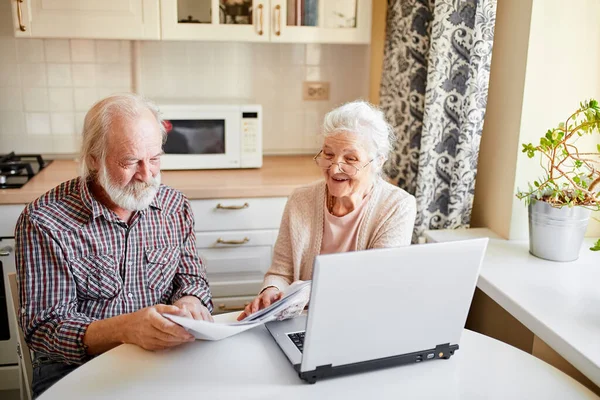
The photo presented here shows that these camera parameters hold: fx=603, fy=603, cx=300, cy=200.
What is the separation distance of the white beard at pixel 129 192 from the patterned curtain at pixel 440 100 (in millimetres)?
1107

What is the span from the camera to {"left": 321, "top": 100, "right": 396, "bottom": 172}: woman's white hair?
1.79 m

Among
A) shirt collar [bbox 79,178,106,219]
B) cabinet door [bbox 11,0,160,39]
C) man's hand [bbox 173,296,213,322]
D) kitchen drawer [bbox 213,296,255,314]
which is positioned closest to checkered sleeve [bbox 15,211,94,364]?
shirt collar [bbox 79,178,106,219]

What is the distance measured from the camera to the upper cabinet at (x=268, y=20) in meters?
2.59

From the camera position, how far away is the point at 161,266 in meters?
1.72

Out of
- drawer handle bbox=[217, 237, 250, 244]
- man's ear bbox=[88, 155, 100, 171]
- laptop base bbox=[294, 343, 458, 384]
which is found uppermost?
man's ear bbox=[88, 155, 100, 171]

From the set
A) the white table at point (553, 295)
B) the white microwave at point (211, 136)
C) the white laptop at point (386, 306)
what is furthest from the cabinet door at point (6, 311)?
the white table at point (553, 295)

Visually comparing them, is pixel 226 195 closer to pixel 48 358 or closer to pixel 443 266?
pixel 48 358

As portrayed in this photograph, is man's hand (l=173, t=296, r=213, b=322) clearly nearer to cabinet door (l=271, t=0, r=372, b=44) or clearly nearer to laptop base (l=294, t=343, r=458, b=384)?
laptop base (l=294, t=343, r=458, b=384)

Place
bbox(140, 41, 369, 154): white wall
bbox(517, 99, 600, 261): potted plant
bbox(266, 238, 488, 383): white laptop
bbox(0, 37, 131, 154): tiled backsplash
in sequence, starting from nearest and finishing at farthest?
bbox(266, 238, 488, 383): white laptop < bbox(517, 99, 600, 261): potted plant < bbox(0, 37, 131, 154): tiled backsplash < bbox(140, 41, 369, 154): white wall

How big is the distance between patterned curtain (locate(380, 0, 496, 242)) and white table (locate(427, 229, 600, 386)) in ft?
0.99

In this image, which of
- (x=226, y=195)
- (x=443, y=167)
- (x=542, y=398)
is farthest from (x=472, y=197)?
(x=542, y=398)

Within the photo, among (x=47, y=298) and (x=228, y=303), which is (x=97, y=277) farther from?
(x=228, y=303)

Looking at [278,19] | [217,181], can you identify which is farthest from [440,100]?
[217,181]

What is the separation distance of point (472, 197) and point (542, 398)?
44.6 inches
